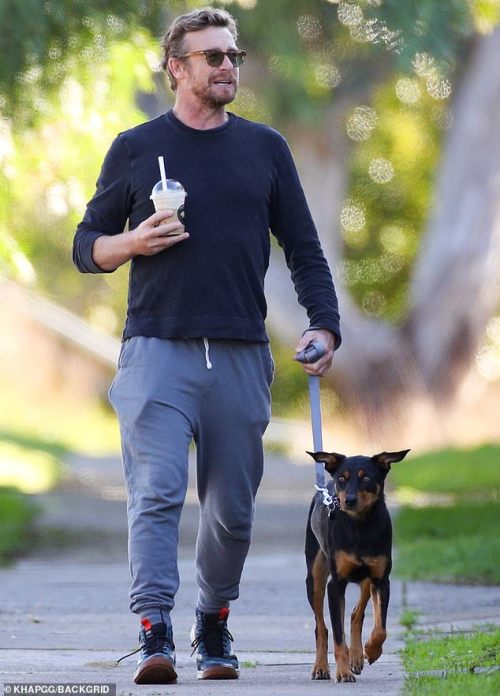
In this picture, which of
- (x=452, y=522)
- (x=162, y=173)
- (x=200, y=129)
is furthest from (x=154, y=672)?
(x=452, y=522)

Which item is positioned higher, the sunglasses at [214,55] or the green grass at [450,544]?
the sunglasses at [214,55]

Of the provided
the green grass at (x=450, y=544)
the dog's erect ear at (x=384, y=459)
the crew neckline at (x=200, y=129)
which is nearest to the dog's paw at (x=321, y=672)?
the dog's erect ear at (x=384, y=459)

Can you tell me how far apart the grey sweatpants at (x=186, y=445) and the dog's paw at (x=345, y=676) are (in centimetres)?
56

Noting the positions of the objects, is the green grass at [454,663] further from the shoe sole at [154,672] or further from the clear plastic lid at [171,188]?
the clear plastic lid at [171,188]

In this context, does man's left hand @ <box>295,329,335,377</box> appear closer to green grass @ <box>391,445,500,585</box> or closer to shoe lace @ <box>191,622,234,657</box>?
shoe lace @ <box>191,622,234,657</box>

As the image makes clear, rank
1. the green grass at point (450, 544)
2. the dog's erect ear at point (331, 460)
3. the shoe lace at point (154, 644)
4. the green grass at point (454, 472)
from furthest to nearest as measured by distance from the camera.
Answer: the green grass at point (454, 472) < the green grass at point (450, 544) < the dog's erect ear at point (331, 460) < the shoe lace at point (154, 644)

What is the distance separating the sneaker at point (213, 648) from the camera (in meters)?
5.78

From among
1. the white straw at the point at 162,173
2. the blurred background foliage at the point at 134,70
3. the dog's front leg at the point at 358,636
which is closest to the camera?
the white straw at the point at 162,173

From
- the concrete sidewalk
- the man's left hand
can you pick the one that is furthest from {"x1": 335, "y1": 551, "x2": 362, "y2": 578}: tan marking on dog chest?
the man's left hand

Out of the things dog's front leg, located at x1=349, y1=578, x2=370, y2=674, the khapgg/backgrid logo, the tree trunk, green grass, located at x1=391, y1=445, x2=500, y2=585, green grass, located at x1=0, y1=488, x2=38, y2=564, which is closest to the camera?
the khapgg/backgrid logo

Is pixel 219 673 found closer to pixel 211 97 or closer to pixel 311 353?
pixel 311 353

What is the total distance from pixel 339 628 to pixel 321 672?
19cm

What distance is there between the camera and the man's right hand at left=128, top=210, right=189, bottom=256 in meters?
5.53

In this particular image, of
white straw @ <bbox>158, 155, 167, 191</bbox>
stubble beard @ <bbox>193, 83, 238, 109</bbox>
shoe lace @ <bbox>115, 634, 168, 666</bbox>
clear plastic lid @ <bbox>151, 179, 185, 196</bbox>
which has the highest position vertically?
stubble beard @ <bbox>193, 83, 238, 109</bbox>
